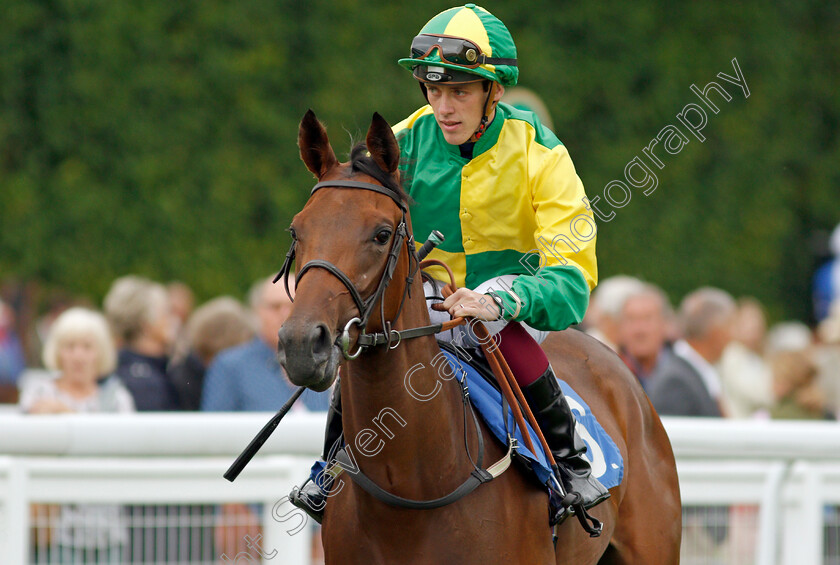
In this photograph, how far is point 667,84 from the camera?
1258 centimetres

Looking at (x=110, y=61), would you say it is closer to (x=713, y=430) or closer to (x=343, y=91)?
(x=343, y=91)

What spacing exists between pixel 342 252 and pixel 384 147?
429 millimetres

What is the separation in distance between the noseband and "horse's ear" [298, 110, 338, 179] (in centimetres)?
13

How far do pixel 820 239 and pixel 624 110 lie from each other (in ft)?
10.9

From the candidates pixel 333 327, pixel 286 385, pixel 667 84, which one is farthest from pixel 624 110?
pixel 333 327

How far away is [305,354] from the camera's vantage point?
2.83m

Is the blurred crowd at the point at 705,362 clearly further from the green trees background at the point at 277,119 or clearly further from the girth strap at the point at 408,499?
the girth strap at the point at 408,499

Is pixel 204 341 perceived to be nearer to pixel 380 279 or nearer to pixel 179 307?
pixel 179 307

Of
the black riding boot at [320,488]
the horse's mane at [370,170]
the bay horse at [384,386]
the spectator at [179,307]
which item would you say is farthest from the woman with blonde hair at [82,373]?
the horse's mane at [370,170]

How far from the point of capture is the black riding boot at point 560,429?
3859mm

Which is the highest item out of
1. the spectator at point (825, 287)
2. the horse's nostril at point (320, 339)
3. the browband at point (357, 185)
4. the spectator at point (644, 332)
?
the spectator at point (825, 287)

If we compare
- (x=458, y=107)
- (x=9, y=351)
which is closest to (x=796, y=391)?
(x=458, y=107)

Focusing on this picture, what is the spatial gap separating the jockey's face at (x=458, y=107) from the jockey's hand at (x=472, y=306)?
0.64 metres

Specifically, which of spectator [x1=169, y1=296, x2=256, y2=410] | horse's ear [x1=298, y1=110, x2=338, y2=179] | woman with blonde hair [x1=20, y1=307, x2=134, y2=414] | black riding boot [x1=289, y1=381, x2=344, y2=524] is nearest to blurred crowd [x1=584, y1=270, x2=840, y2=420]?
spectator [x1=169, y1=296, x2=256, y2=410]
